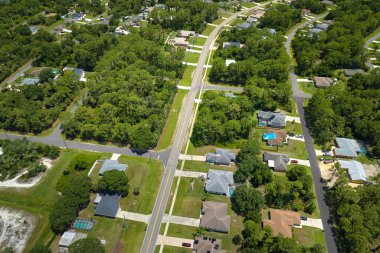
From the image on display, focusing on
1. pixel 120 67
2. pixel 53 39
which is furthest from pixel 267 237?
pixel 53 39

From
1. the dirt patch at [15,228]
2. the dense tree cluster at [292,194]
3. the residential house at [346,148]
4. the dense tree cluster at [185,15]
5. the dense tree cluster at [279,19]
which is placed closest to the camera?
the dirt patch at [15,228]

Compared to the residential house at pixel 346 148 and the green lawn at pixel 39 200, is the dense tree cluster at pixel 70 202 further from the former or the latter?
the residential house at pixel 346 148

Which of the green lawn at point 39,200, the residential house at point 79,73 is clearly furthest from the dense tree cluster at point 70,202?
the residential house at point 79,73

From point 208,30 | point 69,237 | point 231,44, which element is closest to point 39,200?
point 69,237

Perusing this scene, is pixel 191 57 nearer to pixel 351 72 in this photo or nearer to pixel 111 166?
pixel 351 72

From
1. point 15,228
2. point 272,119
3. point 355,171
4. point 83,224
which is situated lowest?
point 15,228

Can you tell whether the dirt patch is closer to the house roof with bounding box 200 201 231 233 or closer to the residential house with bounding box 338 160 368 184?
the house roof with bounding box 200 201 231 233
